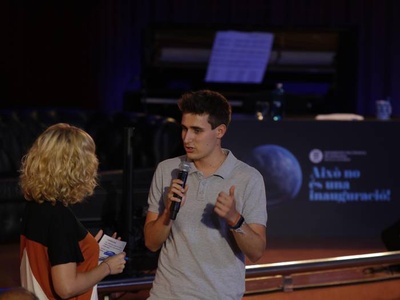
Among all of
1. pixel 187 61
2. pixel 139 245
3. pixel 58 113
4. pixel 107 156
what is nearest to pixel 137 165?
pixel 107 156

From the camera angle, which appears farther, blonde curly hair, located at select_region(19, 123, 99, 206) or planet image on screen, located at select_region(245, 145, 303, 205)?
planet image on screen, located at select_region(245, 145, 303, 205)

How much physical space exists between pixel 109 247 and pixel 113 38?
8.15 m

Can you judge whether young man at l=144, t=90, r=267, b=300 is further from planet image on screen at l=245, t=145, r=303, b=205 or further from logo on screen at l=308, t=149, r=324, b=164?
logo on screen at l=308, t=149, r=324, b=164

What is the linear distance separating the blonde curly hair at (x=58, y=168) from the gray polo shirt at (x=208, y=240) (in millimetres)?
443

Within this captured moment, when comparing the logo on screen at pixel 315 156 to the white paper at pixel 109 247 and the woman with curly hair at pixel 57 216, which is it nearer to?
the white paper at pixel 109 247

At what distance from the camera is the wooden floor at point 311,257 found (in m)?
5.51

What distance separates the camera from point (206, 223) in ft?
11.1

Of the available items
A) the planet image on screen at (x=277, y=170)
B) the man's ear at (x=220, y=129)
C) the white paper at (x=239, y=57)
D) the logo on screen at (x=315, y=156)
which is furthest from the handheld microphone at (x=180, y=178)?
the white paper at (x=239, y=57)

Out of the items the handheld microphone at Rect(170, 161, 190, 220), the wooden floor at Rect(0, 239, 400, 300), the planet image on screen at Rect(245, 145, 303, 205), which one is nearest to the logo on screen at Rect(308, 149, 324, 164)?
the planet image on screen at Rect(245, 145, 303, 205)

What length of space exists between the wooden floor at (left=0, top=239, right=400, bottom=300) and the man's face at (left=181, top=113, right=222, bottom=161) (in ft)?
5.49

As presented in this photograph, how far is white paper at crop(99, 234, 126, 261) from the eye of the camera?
11.4 ft

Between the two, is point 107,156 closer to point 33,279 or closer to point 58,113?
point 58,113

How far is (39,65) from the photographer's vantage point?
37.3 feet

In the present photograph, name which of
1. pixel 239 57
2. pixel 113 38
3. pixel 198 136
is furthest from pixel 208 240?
pixel 113 38
